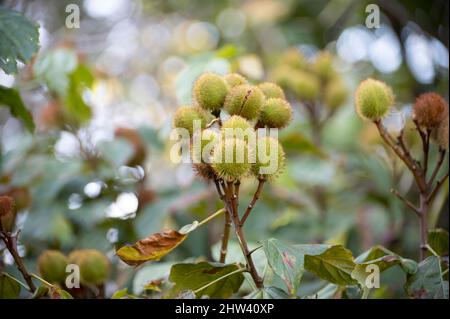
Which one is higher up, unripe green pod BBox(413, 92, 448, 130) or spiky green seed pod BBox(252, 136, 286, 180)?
unripe green pod BBox(413, 92, 448, 130)

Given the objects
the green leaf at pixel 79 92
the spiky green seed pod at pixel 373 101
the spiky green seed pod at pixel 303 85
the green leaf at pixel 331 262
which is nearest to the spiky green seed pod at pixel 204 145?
the green leaf at pixel 331 262

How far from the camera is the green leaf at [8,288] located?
1053 mm

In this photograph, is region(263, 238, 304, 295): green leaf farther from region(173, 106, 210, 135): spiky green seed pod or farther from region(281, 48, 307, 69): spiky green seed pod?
region(281, 48, 307, 69): spiky green seed pod

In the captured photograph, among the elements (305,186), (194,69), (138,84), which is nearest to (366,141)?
(305,186)

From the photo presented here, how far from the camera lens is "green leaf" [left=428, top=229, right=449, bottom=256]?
3.90 ft

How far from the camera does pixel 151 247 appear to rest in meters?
0.99

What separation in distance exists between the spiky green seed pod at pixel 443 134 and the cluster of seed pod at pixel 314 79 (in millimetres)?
886

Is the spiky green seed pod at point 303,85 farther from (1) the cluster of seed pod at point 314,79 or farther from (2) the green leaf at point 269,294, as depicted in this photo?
(2) the green leaf at point 269,294

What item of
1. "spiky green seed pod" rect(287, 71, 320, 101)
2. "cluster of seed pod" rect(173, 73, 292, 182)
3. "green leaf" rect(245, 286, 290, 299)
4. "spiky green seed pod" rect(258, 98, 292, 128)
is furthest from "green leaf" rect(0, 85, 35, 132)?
"spiky green seed pod" rect(287, 71, 320, 101)

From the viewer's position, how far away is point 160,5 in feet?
11.8

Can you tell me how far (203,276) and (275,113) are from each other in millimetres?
297

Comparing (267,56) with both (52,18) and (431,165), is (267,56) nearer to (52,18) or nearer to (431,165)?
(52,18)

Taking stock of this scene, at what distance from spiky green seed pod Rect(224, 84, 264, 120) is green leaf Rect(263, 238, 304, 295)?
0.21 meters
